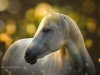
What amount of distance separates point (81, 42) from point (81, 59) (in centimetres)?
9

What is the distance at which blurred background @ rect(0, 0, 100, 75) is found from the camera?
256 cm

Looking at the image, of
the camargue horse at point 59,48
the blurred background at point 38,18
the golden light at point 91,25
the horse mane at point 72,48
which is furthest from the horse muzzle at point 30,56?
the golden light at point 91,25

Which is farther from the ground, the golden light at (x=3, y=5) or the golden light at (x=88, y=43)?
the golden light at (x=3, y=5)

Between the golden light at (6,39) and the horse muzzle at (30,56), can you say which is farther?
the golden light at (6,39)


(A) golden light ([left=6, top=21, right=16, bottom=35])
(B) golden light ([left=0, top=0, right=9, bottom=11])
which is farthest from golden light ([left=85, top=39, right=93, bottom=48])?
(B) golden light ([left=0, top=0, right=9, bottom=11])

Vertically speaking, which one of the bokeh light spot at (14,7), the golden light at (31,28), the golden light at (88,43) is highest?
the bokeh light spot at (14,7)

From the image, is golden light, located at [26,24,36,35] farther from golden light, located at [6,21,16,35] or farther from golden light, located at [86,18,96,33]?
golden light, located at [86,18,96,33]

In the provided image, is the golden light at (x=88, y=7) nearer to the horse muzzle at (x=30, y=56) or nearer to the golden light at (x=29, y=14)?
the golden light at (x=29, y=14)

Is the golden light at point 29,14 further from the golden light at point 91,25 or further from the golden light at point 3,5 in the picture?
the golden light at point 91,25

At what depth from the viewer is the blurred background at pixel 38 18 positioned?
2559mm

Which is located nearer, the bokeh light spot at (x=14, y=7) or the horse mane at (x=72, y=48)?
the horse mane at (x=72, y=48)

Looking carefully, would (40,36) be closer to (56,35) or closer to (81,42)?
(56,35)

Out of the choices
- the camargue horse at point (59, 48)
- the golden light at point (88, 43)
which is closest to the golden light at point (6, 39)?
the golden light at point (88, 43)

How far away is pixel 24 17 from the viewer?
2.60 m
